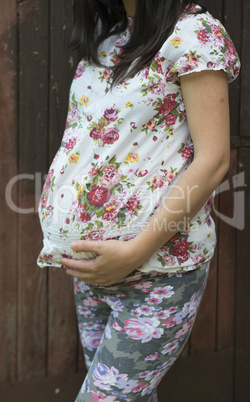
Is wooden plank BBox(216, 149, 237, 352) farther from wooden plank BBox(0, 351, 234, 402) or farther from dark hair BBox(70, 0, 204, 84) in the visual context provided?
dark hair BBox(70, 0, 204, 84)

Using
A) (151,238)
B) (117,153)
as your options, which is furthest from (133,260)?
(117,153)

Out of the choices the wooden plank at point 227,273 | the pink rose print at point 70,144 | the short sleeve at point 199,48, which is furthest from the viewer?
the wooden plank at point 227,273

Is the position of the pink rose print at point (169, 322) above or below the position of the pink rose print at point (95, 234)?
below

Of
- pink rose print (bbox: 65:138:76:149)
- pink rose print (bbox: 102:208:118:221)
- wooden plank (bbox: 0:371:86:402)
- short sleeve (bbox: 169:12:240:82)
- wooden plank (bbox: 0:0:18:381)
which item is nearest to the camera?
short sleeve (bbox: 169:12:240:82)

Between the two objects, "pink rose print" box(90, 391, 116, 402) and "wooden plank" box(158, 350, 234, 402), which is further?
"wooden plank" box(158, 350, 234, 402)

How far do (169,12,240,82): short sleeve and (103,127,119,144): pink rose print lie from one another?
205 mm

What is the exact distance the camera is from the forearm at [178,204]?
50.9 inches

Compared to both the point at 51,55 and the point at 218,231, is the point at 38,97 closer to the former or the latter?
the point at 51,55

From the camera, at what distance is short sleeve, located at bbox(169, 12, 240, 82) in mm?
1247

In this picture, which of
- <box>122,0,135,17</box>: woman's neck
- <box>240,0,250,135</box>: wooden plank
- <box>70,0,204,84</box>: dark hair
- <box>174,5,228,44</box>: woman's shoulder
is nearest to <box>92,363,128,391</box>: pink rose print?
<box>70,0,204,84</box>: dark hair

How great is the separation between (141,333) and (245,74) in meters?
1.22

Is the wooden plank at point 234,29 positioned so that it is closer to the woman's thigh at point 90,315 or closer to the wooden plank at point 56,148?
the wooden plank at point 56,148

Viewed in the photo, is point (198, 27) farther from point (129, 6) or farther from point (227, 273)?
point (227, 273)

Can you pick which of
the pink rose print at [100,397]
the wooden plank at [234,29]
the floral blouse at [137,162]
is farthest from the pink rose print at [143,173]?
the wooden plank at [234,29]
